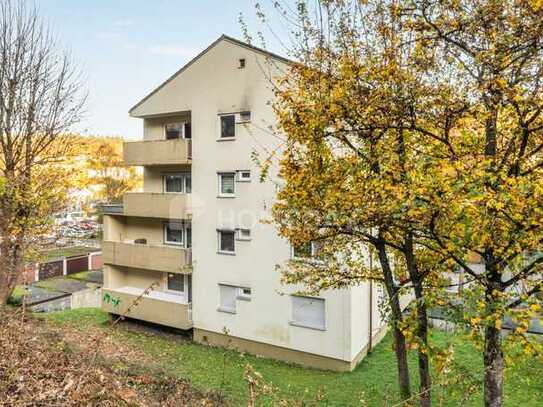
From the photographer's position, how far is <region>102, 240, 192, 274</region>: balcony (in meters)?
15.2

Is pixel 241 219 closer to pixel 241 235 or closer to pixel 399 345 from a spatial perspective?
pixel 241 235

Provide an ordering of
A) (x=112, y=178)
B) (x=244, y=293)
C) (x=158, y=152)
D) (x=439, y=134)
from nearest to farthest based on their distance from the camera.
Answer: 1. (x=439, y=134)
2. (x=244, y=293)
3. (x=158, y=152)
4. (x=112, y=178)

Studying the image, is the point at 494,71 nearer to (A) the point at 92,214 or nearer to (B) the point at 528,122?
(B) the point at 528,122

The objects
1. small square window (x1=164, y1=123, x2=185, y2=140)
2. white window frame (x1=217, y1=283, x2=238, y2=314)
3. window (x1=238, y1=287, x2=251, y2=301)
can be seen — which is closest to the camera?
window (x1=238, y1=287, x2=251, y2=301)

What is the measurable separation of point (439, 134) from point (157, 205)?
1231 cm

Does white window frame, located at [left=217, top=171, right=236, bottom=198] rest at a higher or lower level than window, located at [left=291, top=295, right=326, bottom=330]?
higher

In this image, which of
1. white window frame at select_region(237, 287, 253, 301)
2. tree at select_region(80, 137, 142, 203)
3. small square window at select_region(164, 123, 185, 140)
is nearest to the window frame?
white window frame at select_region(237, 287, 253, 301)

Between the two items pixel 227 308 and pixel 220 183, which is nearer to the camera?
pixel 227 308

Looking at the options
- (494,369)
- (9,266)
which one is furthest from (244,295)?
(494,369)

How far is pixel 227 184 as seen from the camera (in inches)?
578

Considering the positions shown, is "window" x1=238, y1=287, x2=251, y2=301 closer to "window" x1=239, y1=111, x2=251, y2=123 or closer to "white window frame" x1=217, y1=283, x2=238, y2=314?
"white window frame" x1=217, y1=283, x2=238, y2=314

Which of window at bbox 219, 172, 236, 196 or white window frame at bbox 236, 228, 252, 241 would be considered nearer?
white window frame at bbox 236, 228, 252, 241

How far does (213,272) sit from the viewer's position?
1480cm

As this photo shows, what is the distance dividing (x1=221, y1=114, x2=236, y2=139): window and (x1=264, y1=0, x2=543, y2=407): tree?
22.8ft
